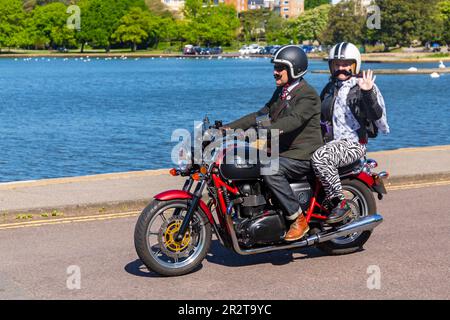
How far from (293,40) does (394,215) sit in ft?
579

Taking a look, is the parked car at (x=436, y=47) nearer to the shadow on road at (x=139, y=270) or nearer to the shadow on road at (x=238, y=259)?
the shadow on road at (x=238, y=259)

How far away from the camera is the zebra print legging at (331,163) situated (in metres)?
7.75

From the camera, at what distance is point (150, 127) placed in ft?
127

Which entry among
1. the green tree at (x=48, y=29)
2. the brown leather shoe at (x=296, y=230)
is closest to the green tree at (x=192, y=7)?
the green tree at (x=48, y=29)

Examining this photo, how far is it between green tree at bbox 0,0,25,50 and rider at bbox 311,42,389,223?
16329 cm

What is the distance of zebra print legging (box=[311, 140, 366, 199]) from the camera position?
7.75m

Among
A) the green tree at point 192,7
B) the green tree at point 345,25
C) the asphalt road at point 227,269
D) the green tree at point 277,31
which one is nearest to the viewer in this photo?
the asphalt road at point 227,269

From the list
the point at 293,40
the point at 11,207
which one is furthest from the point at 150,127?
the point at 293,40

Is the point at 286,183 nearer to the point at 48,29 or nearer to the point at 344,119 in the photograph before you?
the point at 344,119

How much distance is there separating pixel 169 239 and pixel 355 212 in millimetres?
1994

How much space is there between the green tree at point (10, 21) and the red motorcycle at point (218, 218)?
16400 cm

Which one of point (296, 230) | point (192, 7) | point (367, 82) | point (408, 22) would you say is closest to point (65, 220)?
point (296, 230)

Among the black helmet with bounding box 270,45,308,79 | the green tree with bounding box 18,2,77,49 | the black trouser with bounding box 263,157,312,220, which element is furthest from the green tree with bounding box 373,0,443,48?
the black trouser with bounding box 263,157,312,220

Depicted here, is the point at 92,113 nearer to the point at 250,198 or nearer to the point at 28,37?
the point at 250,198
